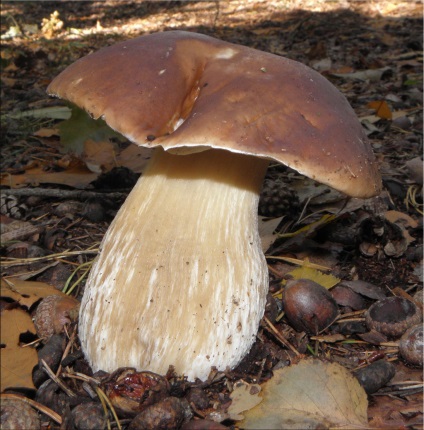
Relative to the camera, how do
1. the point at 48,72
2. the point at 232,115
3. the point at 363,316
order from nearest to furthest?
the point at 232,115 → the point at 363,316 → the point at 48,72

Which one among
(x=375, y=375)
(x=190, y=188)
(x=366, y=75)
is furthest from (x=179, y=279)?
(x=366, y=75)

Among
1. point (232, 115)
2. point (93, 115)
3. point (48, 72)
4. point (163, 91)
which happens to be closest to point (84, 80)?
point (93, 115)

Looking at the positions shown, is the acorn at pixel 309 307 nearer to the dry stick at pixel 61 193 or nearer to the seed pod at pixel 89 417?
the seed pod at pixel 89 417

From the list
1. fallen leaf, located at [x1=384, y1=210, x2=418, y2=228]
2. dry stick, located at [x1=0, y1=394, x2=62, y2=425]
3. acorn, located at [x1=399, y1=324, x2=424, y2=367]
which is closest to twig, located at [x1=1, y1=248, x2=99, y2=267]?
dry stick, located at [x1=0, y1=394, x2=62, y2=425]

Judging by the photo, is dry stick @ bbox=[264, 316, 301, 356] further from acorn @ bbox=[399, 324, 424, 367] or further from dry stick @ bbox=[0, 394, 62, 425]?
dry stick @ bbox=[0, 394, 62, 425]

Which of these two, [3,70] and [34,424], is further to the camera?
[3,70]

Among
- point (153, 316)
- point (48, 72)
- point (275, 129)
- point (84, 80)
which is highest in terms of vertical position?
point (84, 80)

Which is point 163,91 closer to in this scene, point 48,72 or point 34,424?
point 34,424
